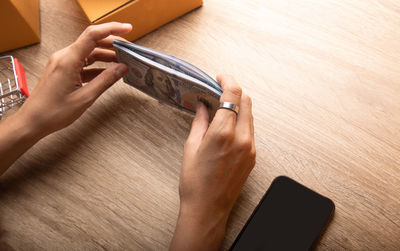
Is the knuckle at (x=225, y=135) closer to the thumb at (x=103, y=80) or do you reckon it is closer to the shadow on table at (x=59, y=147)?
the shadow on table at (x=59, y=147)

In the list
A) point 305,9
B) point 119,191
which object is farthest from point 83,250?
point 305,9

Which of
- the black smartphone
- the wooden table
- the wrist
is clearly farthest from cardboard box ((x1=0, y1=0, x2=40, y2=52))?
the black smartphone

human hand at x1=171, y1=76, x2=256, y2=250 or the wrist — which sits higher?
the wrist

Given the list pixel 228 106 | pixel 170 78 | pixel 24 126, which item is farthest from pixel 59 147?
pixel 228 106

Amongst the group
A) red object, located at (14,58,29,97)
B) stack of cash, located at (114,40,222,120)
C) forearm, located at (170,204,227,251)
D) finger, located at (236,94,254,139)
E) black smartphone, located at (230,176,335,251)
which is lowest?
black smartphone, located at (230,176,335,251)

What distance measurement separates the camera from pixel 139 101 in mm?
798

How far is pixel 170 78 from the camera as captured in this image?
667 millimetres

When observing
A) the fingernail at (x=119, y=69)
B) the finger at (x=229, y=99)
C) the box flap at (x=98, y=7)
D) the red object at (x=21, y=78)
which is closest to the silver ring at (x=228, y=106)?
the finger at (x=229, y=99)

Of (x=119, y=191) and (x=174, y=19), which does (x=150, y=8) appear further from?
(x=119, y=191)

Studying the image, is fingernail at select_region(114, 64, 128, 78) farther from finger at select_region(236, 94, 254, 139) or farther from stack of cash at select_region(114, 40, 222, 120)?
finger at select_region(236, 94, 254, 139)

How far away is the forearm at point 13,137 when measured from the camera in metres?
0.68

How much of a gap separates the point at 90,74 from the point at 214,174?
422 mm

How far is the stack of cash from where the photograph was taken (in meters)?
0.63

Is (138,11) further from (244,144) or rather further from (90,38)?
(244,144)
